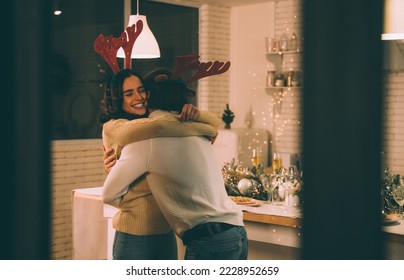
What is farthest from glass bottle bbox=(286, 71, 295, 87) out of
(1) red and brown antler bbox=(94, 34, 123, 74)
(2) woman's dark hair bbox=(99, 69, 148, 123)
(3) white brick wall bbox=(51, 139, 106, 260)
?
(2) woman's dark hair bbox=(99, 69, 148, 123)

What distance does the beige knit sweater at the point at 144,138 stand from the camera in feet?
6.34

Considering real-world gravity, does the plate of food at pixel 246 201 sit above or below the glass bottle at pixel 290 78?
below

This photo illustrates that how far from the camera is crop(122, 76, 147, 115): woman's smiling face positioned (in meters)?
2.32

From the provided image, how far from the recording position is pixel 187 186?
1.91 meters

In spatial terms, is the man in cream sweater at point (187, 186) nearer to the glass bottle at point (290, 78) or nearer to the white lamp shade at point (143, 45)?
the white lamp shade at point (143, 45)

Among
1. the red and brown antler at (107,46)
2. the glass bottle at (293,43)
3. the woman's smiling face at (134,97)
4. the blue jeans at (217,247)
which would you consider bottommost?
the blue jeans at (217,247)

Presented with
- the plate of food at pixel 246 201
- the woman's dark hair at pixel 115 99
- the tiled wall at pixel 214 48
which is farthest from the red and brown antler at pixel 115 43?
the tiled wall at pixel 214 48

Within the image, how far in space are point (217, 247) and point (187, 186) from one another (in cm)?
23

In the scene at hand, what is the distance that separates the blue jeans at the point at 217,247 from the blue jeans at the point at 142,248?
158 mm

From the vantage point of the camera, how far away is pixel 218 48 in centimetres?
689

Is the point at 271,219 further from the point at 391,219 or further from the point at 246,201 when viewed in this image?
the point at 391,219

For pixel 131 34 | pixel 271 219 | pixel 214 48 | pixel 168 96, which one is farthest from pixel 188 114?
pixel 214 48

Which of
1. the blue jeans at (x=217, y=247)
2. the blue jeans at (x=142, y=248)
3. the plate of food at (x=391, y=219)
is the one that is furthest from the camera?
the plate of food at (x=391, y=219)

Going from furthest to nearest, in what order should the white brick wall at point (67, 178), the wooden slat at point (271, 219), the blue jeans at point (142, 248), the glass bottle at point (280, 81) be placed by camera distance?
the glass bottle at point (280, 81)
the white brick wall at point (67, 178)
the wooden slat at point (271, 219)
the blue jeans at point (142, 248)
